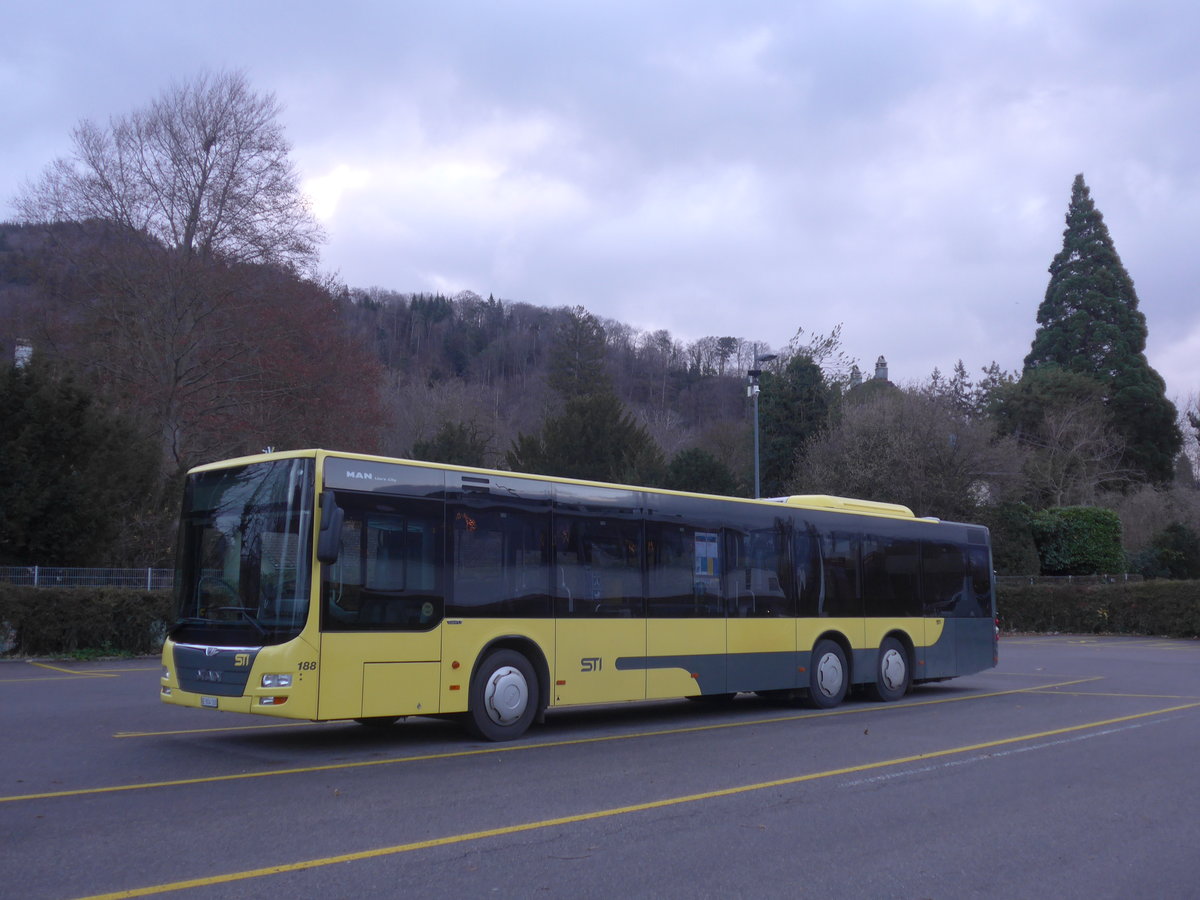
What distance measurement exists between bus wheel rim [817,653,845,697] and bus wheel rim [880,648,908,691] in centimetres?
108

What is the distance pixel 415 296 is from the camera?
100812 mm

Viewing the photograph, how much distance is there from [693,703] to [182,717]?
281 inches

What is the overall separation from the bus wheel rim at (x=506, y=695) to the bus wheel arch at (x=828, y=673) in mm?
5152

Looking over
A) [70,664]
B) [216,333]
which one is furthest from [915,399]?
[70,664]

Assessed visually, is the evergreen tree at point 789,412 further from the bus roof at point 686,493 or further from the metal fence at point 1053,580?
the bus roof at point 686,493

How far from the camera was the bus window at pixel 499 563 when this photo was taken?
1091 centimetres

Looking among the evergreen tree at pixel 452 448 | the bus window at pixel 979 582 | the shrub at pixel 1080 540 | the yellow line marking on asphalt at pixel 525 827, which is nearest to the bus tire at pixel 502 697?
the yellow line marking on asphalt at pixel 525 827

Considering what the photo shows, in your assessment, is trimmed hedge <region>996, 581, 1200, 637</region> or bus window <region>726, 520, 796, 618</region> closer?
bus window <region>726, 520, 796, 618</region>

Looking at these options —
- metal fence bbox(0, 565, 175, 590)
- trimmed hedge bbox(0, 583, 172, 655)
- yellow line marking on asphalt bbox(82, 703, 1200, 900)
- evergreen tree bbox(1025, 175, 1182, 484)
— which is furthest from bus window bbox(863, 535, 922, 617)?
evergreen tree bbox(1025, 175, 1182, 484)

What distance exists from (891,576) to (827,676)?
2.12m

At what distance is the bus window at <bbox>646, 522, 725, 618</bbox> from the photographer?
508 inches

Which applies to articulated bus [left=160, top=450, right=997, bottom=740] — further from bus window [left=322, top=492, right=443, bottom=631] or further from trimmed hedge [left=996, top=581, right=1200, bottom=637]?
trimmed hedge [left=996, top=581, right=1200, bottom=637]

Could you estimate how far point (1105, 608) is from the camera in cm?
3753

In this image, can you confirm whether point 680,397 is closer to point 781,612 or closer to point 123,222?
point 123,222
